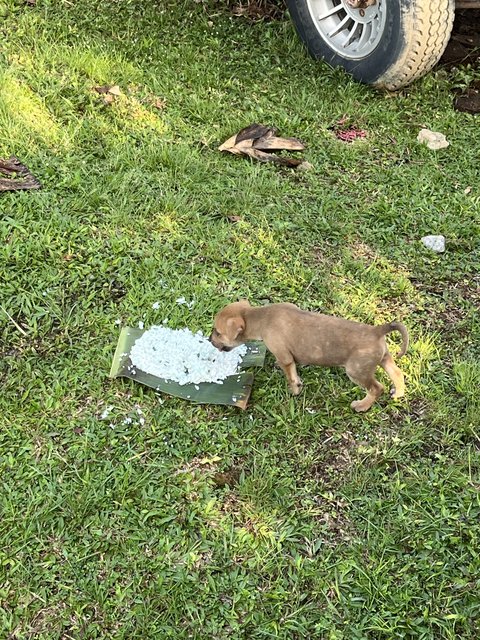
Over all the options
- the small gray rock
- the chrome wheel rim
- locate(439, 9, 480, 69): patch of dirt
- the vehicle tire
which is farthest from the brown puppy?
locate(439, 9, 480, 69): patch of dirt

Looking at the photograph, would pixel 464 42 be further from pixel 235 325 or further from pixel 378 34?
pixel 235 325

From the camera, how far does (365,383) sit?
10.6ft

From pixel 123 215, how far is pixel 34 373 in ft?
4.29

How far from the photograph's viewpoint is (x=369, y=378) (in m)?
3.19

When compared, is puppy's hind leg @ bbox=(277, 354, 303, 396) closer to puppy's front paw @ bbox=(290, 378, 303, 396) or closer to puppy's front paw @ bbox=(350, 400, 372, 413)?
puppy's front paw @ bbox=(290, 378, 303, 396)

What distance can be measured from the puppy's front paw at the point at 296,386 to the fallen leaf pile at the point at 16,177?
7.54 ft

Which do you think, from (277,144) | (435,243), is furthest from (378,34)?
(435,243)

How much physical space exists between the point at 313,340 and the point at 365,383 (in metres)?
0.34

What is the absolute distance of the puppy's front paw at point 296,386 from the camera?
3.40 meters

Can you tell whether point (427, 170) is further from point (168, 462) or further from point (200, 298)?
point (168, 462)

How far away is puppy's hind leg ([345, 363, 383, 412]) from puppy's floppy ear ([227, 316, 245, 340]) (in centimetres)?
56

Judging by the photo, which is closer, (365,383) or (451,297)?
(365,383)

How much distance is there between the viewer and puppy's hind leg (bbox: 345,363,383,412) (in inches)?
→ 124

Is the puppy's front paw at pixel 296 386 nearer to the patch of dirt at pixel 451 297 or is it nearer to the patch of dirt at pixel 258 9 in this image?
the patch of dirt at pixel 451 297
